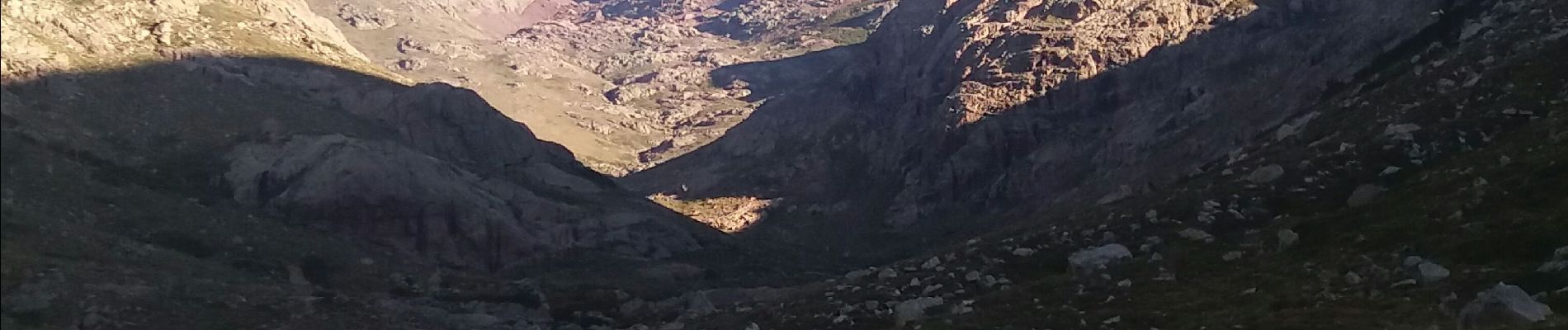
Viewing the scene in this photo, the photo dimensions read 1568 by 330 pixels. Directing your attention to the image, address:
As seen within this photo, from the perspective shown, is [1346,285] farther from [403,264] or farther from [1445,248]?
[403,264]

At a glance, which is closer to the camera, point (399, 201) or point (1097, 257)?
point (1097, 257)

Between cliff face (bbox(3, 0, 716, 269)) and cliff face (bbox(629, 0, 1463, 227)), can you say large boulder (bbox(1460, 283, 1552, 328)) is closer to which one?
cliff face (bbox(629, 0, 1463, 227))

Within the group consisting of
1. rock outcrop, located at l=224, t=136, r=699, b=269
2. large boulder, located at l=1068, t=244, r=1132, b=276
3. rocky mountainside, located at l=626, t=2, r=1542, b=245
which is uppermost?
rocky mountainside, located at l=626, t=2, r=1542, b=245

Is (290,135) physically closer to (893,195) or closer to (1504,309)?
(1504,309)

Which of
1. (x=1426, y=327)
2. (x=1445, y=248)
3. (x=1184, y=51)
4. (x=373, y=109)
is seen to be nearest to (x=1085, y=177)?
(x=1184, y=51)

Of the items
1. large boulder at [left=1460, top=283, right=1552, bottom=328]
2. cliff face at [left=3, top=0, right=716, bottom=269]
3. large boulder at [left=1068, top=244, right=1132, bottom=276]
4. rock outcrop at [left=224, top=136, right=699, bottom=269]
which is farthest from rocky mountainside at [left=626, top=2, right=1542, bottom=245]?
large boulder at [left=1460, top=283, right=1552, bottom=328]

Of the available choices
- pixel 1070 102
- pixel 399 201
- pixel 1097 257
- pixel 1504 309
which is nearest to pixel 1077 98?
pixel 1070 102

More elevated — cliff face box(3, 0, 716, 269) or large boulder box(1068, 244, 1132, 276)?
cliff face box(3, 0, 716, 269)
